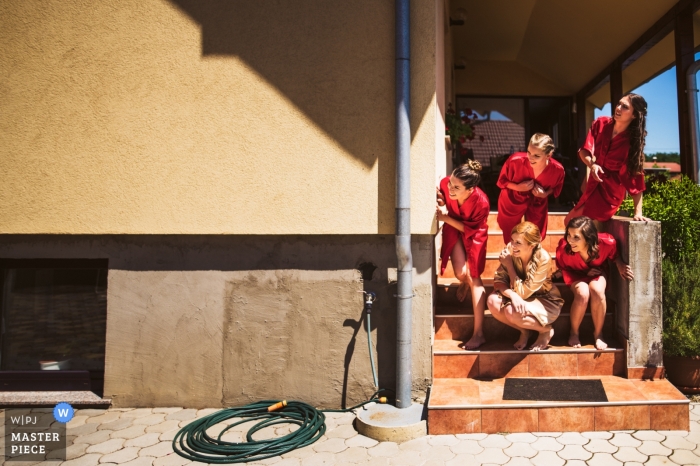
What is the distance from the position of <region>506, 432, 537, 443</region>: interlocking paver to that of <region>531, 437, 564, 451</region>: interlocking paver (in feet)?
0.15

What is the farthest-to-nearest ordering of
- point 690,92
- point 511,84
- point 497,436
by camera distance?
point 511,84, point 690,92, point 497,436

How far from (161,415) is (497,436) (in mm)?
2766

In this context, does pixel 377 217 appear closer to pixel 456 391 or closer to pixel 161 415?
pixel 456 391

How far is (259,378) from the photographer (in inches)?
188

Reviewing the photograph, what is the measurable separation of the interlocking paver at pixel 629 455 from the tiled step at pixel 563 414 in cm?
31

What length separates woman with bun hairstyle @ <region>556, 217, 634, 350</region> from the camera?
14.6ft

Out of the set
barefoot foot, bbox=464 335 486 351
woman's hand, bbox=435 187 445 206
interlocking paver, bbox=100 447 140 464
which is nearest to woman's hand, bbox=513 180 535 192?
woman's hand, bbox=435 187 445 206

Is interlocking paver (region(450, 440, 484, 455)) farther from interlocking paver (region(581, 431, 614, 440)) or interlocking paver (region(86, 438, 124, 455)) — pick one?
interlocking paver (region(86, 438, 124, 455))

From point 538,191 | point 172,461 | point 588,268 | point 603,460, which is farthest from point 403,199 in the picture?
point 172,461

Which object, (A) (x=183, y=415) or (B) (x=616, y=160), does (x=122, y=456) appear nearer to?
(A) (x=183, y=415)

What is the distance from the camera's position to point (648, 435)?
12.8 feet

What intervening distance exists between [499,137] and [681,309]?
26.1ft

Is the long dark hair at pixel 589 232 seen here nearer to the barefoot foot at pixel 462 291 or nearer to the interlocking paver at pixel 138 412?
the barefoot foot at pixel 462 291

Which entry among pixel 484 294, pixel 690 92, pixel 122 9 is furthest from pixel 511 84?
pixel 122 9
